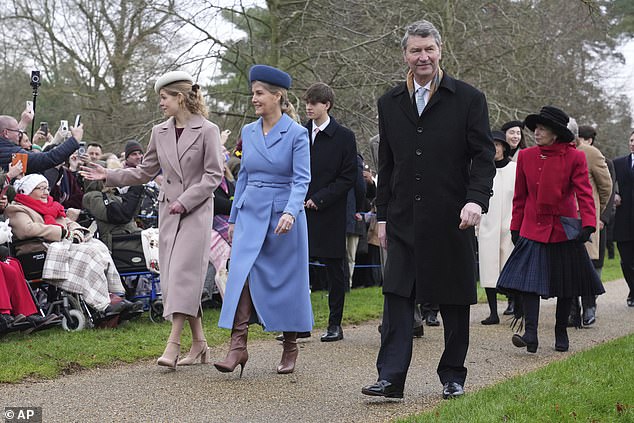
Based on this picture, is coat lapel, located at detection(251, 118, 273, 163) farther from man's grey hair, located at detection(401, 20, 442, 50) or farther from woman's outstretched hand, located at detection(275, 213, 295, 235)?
man's grey hair, located at detection(401, 20, 442, 50)

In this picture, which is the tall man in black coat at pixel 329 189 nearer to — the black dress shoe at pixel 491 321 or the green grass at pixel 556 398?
the black dress shoe at pixel 491 321

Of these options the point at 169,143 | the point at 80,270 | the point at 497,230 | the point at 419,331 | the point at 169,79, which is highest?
the point at 169,79

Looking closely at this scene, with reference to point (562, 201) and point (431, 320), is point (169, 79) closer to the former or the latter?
point (562, 201)

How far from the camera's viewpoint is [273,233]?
700 centimetres

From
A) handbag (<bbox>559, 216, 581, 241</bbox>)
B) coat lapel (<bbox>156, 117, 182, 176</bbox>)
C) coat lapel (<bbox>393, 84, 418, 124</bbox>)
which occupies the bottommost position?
handbag (<bbox>559, 216, 581, 241</bbox>)

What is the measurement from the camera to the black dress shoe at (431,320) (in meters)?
10.2

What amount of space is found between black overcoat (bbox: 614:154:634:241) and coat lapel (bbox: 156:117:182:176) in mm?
7206

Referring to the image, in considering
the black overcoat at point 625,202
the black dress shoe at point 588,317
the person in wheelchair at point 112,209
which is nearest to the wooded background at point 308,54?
the black overcoat at point 625,202

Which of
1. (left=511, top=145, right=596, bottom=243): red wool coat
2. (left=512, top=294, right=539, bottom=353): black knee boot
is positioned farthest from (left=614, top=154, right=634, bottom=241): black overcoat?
(left=512, top=294, right=539, bottom=353): black knee boot

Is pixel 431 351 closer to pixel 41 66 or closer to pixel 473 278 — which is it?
pixel 473 278

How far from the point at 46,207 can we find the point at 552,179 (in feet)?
15.2

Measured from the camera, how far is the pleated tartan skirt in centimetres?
838

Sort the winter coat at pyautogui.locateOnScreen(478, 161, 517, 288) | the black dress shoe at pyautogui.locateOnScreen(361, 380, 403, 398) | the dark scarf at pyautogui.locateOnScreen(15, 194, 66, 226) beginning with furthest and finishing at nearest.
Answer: the winter coat at pyautogui.locateOnScreen(478, 161, 517, 288) → the dark scarf at pyautogui.locateOnScreen(15, 194, 66, 226) → the black dress shoe at pyautogui.locateOnScreen(361, 380, 403, 398)

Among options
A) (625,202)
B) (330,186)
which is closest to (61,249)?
(330,186)
